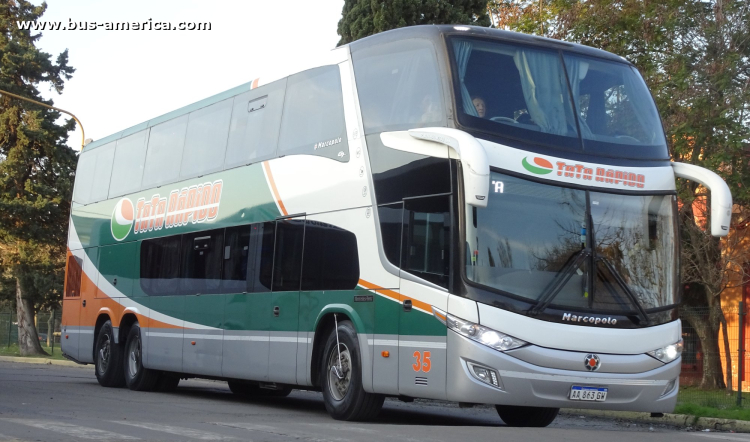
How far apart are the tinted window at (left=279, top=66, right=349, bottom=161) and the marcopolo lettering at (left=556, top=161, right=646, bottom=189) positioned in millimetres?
2869

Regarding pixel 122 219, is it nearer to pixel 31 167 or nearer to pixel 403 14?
pixel 403 14

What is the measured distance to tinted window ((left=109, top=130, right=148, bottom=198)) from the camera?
19.5 metres

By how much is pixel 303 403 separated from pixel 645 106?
7.58m

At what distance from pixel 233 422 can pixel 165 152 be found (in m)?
8.38

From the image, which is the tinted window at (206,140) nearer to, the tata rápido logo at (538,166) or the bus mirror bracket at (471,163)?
the bus mirror bracket at (471,163)

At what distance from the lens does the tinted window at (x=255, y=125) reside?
14.8 metres

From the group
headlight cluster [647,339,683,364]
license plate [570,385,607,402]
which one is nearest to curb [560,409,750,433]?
headlight cluster [647,339,683,364]

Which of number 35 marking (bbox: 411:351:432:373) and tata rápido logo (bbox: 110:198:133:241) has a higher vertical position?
tata rápido logo (bbox: 110:198:133:241)

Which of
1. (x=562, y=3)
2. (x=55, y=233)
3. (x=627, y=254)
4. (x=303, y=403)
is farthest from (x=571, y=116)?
(x=55, y=233)

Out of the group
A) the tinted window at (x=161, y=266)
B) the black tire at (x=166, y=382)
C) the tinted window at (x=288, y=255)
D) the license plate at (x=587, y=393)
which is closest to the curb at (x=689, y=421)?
the license plate at (x=587, y=393)

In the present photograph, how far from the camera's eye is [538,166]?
35.7 ft

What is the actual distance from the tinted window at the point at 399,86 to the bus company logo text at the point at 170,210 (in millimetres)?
4292

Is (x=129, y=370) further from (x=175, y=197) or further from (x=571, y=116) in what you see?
(x=571, y=116)

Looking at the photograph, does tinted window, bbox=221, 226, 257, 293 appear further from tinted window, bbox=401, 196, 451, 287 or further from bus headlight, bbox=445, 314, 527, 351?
bus headlight, bbox=445, 314, 527, 351
